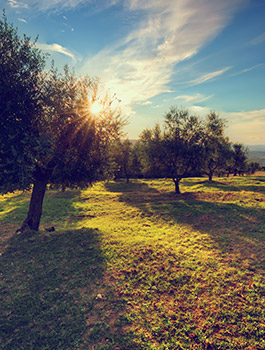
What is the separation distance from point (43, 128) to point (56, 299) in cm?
1071

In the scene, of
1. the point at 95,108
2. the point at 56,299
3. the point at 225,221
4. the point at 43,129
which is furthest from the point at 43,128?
the point at 225,221

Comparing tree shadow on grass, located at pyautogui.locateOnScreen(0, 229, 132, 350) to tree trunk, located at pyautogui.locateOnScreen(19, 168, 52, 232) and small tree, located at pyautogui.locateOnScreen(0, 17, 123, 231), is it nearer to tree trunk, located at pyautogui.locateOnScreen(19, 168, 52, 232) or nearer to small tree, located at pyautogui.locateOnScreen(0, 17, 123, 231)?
tree trunk, located at pyautogui.locateOnScreen(19, 168, 52, 232)

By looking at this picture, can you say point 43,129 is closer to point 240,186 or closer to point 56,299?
point 56,299

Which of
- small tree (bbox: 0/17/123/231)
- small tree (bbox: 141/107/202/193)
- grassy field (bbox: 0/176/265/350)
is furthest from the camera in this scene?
small tree (bbox: 141/107/202/193)

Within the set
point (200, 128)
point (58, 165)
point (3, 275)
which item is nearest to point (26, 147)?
point (58, 165)

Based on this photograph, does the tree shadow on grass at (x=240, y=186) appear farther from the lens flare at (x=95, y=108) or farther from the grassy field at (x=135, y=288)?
the lens flare at (x=95, y=108)

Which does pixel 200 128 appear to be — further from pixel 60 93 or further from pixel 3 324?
pixel 3 324

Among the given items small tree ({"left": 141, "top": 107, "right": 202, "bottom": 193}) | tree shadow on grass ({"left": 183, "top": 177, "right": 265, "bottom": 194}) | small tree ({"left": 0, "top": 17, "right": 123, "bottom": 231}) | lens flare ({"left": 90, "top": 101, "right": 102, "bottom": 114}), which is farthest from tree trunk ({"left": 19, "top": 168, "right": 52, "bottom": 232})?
tree shadow on grass ({"left": 183, "top": 177, "right": 265, "bottom": 194})

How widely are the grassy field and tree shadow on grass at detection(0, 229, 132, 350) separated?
0.04 meters

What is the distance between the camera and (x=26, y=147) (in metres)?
11.4

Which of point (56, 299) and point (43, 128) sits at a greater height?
point (43, 128)

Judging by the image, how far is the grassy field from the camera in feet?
21.4

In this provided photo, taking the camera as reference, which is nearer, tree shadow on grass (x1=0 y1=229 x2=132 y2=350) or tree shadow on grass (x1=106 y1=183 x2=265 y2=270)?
tree shadow on grass (x1=0 y1=229 x2=132 y2=350)

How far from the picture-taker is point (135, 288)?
8.92 meters
